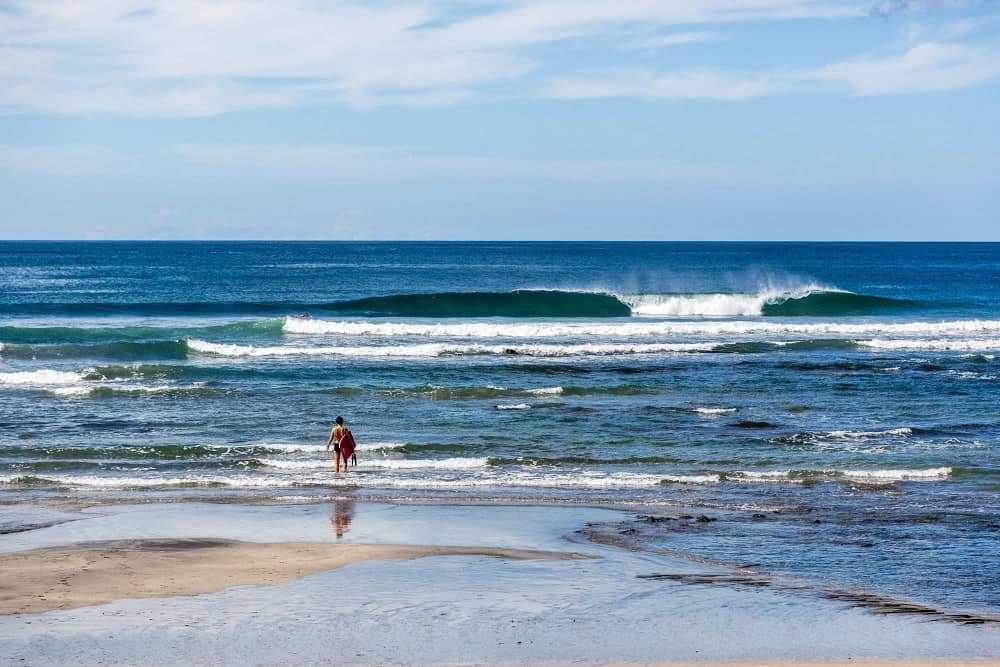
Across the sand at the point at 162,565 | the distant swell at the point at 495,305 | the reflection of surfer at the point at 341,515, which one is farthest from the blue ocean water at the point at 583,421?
the distant swell at the point at 495,305

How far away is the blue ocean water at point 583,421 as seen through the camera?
601 inches

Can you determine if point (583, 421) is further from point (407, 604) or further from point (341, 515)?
point (407, 604)

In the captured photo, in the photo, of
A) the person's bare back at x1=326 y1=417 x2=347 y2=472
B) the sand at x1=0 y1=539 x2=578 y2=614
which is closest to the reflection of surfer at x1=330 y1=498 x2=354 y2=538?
the sand at x1=0 y1=539 x2=578 y2=614

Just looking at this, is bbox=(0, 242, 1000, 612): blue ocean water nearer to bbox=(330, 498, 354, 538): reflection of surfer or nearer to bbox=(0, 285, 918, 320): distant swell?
bbox=(330, 498, 354, 538): reflection of surfer

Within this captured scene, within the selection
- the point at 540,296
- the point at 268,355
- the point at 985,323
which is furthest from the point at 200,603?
the point at 540,296

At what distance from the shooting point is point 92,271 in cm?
9075

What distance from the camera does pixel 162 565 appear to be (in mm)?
12789

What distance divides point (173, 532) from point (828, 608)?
326 inches

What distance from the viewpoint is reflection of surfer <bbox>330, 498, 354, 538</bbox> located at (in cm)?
1493

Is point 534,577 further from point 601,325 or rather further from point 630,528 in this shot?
point 601,325

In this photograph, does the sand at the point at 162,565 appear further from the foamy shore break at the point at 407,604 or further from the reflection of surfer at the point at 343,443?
the reflection of surfer at the point at 343,443

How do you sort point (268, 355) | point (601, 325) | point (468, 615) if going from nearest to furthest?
point (468, 615) < point (268, 355) < point (601, 325)

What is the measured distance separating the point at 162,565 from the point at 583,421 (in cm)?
1216

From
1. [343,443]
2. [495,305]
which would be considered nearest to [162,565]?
[343,443]
